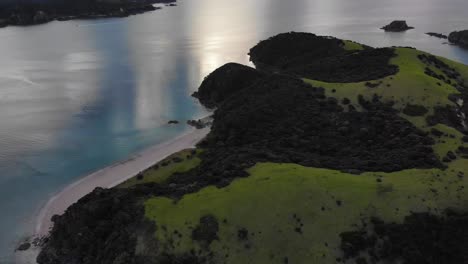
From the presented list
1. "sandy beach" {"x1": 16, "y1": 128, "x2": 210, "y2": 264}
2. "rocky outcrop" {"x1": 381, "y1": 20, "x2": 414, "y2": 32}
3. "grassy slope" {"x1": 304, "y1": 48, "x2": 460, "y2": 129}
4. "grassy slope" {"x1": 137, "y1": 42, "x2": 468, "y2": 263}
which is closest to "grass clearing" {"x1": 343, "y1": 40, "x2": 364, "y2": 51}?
"grassy slope" {"x1": 304, "y1": 48, "x2": 460, "y2": 129}

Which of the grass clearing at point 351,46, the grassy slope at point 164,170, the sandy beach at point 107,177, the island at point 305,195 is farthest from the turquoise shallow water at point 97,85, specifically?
the grass clearing at point 351,46

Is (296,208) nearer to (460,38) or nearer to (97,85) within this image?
(97,85)

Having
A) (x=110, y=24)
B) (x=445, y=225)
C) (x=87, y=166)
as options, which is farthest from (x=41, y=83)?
(x=110, y=24)

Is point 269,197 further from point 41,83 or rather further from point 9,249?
point 41,83

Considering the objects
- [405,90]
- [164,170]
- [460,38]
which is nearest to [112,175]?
[164,170]

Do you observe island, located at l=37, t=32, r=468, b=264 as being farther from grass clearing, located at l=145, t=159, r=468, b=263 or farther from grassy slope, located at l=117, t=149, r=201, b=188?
grassy slope, located at l=117, t=149, r=201, b=188

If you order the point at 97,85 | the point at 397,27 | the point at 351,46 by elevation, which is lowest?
the point at 97,85
